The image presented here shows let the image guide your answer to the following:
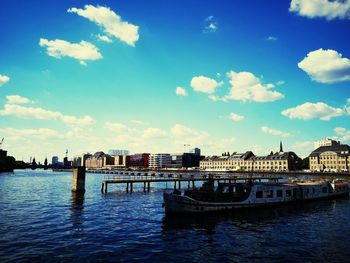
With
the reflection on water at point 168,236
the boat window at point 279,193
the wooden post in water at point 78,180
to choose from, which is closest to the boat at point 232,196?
the boat window at point 279,193

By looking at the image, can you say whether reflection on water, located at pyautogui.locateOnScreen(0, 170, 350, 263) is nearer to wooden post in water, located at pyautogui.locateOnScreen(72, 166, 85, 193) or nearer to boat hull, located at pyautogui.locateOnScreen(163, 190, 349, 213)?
boat hull, located at pyautogui.locateOnScreen(163, 190, 349, 213)

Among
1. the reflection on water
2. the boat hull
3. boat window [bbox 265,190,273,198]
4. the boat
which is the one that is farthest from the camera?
boat window [bbox 265,190,273,198]

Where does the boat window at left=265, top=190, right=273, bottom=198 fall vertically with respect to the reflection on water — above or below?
above

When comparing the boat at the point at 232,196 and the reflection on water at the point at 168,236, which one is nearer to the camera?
the reflection on water at the point at 168,236

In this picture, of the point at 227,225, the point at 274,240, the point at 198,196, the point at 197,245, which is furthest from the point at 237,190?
the point at 197,245

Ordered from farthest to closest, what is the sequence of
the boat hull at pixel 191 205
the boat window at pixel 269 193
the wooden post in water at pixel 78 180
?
the wooden post in water at pixel 78 180 → the boat window at pixel 269 193 → the boat hull at pixel 191 205

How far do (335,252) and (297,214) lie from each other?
20542mm

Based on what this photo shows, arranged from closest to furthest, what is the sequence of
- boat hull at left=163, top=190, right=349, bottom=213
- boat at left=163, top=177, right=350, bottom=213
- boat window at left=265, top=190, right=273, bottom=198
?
boat hull at left=163, top=190, right=349, bottom=213 → boat at left=163, top=177, right=350, bottom=213 → boat window at left=265, top=190, right=273, bottom=198

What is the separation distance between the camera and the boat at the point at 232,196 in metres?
40.5

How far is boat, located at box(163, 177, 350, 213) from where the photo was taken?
133ft

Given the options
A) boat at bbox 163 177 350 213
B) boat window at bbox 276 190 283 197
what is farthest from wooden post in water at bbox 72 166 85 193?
boat window at bbox 276 190 283 197

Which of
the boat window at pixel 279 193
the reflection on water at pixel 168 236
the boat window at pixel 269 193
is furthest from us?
the boat window at pixel 279 193

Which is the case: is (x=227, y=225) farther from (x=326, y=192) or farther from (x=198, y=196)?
(x=326, y=192)

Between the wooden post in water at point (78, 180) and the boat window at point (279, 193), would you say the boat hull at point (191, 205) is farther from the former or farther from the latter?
the wooden post in water at point (78, 180)
